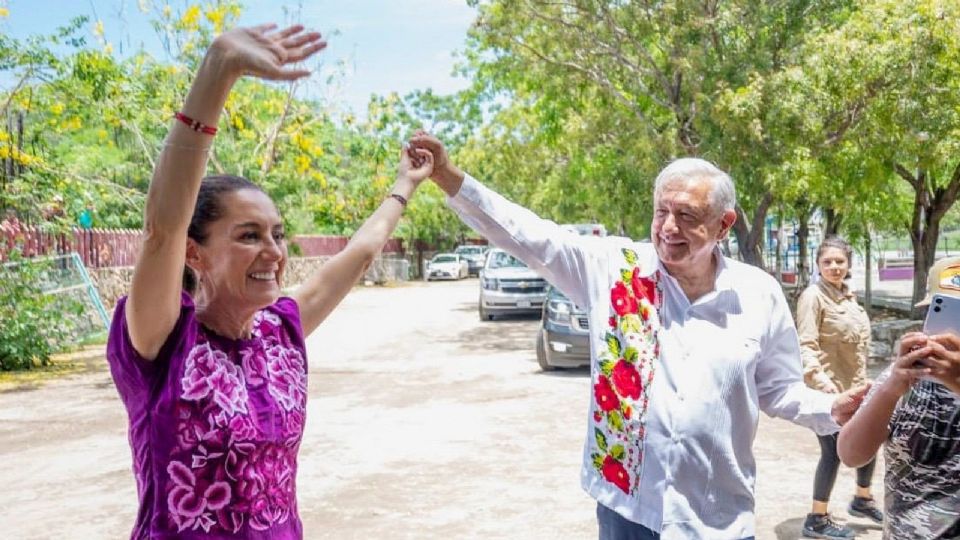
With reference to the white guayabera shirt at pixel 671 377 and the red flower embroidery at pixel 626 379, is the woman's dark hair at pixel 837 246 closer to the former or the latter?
the white guayabera shirt at pixel 671 377

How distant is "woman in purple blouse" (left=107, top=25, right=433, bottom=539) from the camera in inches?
66.7

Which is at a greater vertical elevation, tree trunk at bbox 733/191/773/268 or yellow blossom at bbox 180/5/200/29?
yellow blossom at bbox 180/5/200/29

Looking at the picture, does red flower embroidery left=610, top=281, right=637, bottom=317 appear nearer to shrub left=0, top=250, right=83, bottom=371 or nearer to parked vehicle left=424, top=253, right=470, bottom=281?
shrub left=0, top=250, right=83, bottom=371

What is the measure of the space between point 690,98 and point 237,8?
9.21m

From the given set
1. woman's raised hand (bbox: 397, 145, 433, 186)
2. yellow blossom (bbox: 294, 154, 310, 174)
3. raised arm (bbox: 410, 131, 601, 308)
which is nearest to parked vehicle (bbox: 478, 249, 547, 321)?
yellow blossom (bbox: 294, 154, 310, 174)

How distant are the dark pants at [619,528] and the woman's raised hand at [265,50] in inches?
64.4

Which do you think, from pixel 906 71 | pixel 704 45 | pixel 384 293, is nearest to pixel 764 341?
pixel 906 71

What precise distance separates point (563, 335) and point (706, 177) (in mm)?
9797

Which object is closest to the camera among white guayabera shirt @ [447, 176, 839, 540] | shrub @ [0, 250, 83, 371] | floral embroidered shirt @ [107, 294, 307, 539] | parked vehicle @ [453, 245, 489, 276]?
floral embroidered shirt @ [107, 294, 307, 539]

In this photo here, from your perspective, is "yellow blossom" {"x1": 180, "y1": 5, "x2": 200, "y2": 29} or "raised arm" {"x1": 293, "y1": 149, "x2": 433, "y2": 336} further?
"yellow blossom" {"x1": 180, "y1": 5, "x2": 200, "y2": 29}

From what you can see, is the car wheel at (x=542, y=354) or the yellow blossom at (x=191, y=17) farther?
the yellow blossom at (x=191, y=17)

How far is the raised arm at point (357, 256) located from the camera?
2.50 meters

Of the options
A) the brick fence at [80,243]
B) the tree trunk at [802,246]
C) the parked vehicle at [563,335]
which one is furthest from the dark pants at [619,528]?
the tree trunk at [802,246]

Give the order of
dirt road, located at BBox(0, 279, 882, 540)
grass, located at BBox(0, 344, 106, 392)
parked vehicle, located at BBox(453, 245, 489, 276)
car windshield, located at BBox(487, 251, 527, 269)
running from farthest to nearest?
1. parked vehicle, located at BBox(453, 245, 489, 276)
2. car windshield, located at BBox(487, 251, 527, 269)
3. grass, located at BBox(0, 344, 106, 392)
4. dirt road, located at BBox(0, 279, 882, 540)
